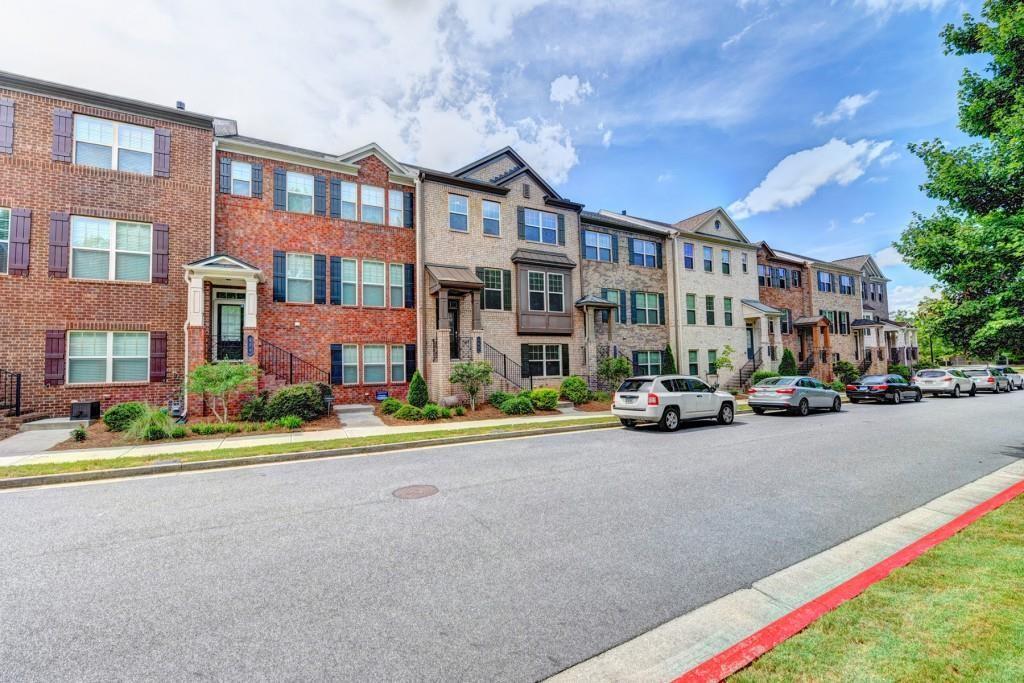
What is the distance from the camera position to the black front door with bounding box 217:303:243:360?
→ 55.9 ft

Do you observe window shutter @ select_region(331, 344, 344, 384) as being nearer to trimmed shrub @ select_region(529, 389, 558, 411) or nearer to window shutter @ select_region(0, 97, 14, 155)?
trimmed shrub @ select_region(529, 389, 558, 411)

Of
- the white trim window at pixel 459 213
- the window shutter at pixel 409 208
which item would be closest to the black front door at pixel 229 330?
the window shutter at pixel 409 208

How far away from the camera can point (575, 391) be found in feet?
65.6

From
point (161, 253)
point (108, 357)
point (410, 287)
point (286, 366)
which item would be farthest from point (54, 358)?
point (410, 287)

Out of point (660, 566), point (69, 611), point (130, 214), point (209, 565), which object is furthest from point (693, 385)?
point (130, 214)

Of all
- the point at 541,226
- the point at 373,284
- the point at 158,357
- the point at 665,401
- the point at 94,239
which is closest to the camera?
the point at 665,401

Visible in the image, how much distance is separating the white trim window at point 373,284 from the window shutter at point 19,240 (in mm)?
10124

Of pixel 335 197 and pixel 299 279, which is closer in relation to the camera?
pixel 299 279

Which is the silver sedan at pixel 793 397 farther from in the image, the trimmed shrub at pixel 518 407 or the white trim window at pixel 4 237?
the white trim window at pixel 4 237

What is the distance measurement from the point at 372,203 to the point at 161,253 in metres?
7.75

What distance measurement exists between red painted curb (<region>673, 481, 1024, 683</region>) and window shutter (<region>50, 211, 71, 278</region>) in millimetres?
19718

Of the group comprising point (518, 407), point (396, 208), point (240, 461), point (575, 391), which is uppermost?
point (396, 208)

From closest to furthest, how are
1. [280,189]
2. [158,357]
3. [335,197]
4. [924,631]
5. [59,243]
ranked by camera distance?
[924,631]
[59,243]
[158,357]
[280,189]
[335,197]

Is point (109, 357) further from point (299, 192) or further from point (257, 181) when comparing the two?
point (299, 192)
